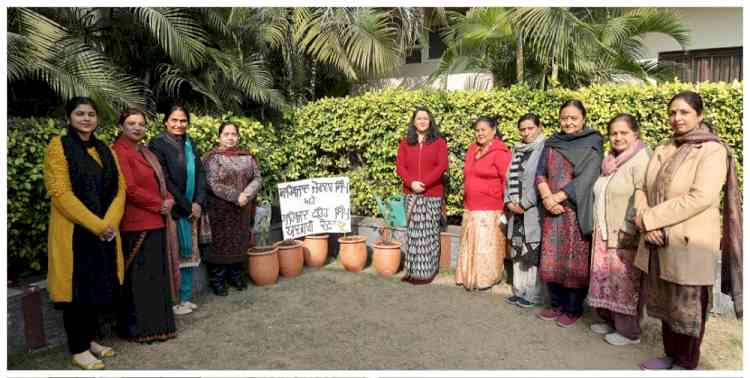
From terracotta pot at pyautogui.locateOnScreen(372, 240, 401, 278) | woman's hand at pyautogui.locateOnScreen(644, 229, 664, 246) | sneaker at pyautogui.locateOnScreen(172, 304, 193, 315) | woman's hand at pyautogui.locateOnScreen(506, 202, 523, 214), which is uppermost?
woman's hand at pyautogui.locateOnScreen(506, 202, 523, 214)

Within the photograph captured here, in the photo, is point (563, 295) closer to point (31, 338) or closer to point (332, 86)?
point (31, 338)

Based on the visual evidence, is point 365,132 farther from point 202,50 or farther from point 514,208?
point 514,208

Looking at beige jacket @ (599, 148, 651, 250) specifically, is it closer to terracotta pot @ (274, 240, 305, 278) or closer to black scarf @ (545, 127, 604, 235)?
black scarf @ (545, 127, 604, 235)

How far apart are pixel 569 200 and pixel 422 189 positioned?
153cm

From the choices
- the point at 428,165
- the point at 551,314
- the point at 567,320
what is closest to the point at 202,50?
the point at 428,165

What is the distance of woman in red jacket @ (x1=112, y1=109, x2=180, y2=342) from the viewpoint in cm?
379

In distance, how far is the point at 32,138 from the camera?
4.17 meters

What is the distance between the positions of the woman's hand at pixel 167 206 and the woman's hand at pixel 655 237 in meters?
3.27

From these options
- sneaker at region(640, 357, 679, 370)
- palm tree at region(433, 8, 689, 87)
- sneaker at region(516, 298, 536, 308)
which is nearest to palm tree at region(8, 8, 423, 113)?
palm tree at region(433, 8, 689, 87)

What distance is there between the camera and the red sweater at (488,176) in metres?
4.78

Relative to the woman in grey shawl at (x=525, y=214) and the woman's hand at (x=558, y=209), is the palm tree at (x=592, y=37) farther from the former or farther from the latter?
the woman's hand at (x=558, y=209)

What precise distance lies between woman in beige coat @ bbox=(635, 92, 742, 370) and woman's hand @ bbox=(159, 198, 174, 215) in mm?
3230

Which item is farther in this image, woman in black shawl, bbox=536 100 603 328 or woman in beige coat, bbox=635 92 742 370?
woman in black shawl, bbox=536 100 603 328
